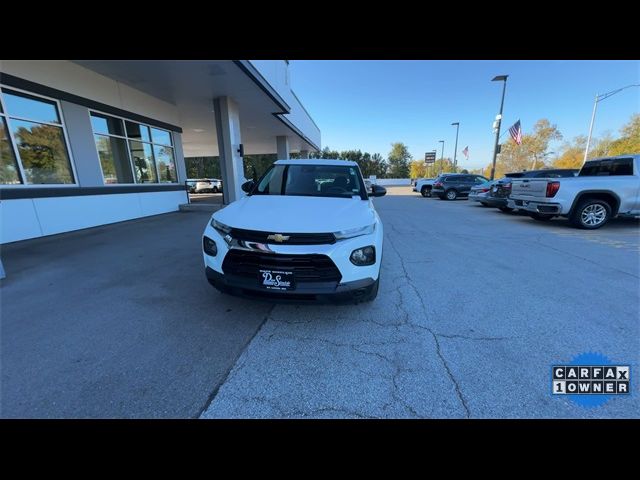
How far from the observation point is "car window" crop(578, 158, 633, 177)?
22.9 ft

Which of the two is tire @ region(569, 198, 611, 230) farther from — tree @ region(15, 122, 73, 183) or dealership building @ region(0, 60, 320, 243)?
tree @ region(15, 122, 73, 183)

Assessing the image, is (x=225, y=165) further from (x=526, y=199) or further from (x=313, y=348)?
(x=526, y=199)

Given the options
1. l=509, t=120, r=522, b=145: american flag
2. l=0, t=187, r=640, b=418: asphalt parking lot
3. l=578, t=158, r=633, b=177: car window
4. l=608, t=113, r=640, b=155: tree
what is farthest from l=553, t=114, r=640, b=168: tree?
l=0, t=187, r=640, b=418: asphalt parking lot

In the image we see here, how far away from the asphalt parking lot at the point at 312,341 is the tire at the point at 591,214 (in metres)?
3.19

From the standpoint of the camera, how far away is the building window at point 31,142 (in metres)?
5.93

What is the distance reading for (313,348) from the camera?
237 centimetres

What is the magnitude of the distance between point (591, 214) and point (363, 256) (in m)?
8.68

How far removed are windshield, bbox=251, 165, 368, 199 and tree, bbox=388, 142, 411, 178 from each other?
6829 cm

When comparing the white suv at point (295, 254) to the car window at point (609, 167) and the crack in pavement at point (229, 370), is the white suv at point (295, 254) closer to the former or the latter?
the crack in pavement at point (229, 370)

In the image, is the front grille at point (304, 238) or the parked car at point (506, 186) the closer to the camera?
the front grille at point (304, 238)

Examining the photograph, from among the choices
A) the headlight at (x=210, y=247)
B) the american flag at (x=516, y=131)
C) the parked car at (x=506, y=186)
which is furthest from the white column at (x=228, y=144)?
the american flag at (x=516, y=131)
